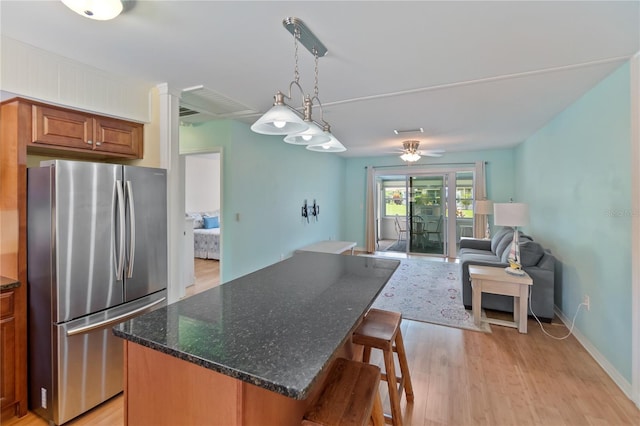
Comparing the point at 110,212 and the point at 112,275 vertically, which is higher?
the point at 110,212

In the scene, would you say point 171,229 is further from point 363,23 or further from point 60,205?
point 363,23

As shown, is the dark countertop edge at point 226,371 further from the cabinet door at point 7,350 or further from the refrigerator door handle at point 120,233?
the cabinet door at point 7,350

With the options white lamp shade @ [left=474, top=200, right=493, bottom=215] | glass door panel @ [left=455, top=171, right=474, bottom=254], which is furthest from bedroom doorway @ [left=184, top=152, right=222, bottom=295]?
glass door panel @ [left=455, top=171, right=474, bottom=254]

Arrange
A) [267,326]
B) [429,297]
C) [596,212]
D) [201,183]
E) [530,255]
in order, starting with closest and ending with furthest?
[267,326], [596,212], [530,255], [429,297], [201,183]

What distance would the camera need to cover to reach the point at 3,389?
1822 mm

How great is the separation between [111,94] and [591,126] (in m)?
4.39

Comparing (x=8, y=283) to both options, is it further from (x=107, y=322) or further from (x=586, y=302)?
(x=586, y=302)

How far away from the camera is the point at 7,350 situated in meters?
1.84

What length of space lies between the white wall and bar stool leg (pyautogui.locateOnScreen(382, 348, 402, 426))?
270 inches

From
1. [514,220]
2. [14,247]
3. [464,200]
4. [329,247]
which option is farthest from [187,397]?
[464,200]

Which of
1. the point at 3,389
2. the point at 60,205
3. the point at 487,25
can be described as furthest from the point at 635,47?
the point at 3,389

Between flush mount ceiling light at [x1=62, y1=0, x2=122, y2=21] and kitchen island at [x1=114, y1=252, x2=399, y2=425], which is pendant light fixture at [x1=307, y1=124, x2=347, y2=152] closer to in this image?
kitchen island at [x1=114, y1=252, x2=399, y2=425]

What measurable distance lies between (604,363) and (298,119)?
3.15 metres

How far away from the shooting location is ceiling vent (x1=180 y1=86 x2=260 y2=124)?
294 cm
